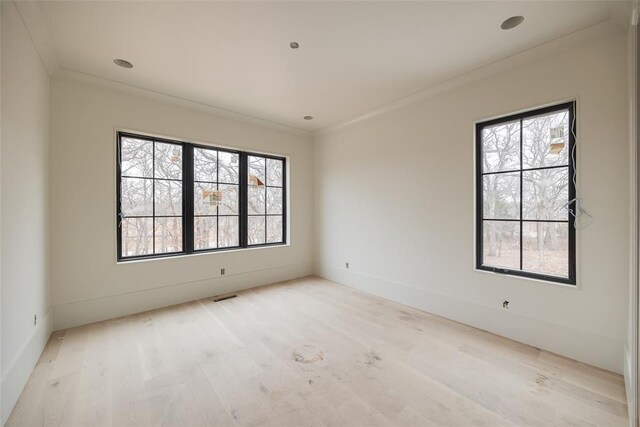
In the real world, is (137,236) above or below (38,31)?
below

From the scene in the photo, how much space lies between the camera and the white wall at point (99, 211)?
2943 millimetres

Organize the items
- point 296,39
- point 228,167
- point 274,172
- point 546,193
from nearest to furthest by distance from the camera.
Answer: point 296,39
point 546,193
point 228,167
point 274,172

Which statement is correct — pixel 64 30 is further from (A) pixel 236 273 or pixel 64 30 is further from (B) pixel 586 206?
(B) pixel 586 206

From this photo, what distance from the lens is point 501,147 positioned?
2.91 metres

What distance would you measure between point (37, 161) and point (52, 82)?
1.07m

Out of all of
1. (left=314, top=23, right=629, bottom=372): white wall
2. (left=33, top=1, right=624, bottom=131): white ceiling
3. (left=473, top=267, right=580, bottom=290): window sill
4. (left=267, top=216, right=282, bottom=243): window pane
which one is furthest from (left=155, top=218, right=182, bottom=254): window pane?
(left=473, top=267, right=580, bottom=290): window sill

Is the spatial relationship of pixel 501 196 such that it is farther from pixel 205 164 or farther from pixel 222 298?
pixel 205 164

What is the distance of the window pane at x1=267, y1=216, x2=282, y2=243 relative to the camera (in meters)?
4.84

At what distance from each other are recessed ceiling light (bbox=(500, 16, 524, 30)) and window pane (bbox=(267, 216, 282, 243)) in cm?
394

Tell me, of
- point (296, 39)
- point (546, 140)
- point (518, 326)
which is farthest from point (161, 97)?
point (518, 326)

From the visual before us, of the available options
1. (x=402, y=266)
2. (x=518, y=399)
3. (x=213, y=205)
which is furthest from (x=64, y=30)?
(x=518, y=399)

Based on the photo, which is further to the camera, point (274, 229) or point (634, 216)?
point (274, 229)

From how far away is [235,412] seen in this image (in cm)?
177

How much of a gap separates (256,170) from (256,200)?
20.5 inches
